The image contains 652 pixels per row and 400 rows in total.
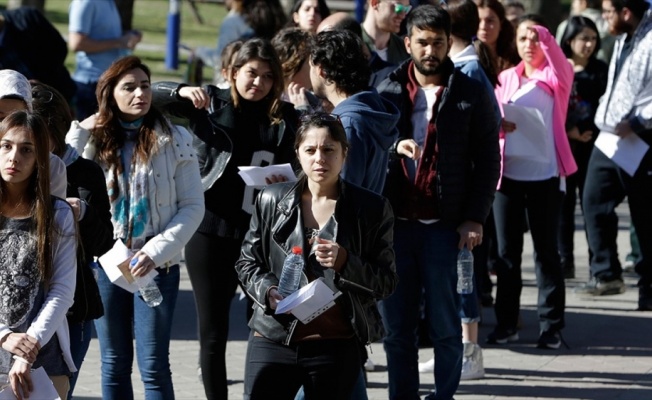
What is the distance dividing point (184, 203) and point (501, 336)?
326 cm

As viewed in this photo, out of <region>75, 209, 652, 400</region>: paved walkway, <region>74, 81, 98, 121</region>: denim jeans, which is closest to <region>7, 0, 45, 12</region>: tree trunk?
<region>74, 81, 98, 121</region>: denim jeans

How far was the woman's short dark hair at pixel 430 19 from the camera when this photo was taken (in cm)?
662

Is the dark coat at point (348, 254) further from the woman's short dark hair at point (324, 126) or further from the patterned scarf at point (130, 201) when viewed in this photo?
the patterned scarf at point (130, 201)

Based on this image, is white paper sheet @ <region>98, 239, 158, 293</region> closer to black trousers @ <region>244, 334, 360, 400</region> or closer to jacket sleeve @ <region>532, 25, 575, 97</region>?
black trousers @ <region>244, 334, 360, 400</region>

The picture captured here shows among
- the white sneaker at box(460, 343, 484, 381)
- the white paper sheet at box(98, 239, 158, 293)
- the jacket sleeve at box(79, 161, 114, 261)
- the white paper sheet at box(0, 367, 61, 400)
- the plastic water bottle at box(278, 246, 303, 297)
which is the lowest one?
the white sneaker at box(460, 343, 484, 381)

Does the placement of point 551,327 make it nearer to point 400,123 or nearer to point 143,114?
point 400,123

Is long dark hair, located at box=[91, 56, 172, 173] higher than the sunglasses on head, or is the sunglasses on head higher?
the sunglasses on head

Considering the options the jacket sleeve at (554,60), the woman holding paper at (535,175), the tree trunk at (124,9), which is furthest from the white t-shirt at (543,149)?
the tree trunk at (124,9)

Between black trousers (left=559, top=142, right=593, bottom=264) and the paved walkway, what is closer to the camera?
the paved walkway

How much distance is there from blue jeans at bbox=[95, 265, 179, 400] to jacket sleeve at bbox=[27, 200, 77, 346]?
3.37 ft

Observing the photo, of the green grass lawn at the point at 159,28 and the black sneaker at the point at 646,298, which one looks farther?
the green grass lawn at the point at 159,28

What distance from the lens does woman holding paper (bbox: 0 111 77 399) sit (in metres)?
4.71

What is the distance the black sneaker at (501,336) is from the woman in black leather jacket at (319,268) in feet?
Answer: 11.4

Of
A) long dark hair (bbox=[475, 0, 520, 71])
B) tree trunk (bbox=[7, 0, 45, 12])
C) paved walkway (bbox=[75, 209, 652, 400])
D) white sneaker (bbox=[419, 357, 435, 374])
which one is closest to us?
paved walkway (bbox=[75, 209, 652, 400])
